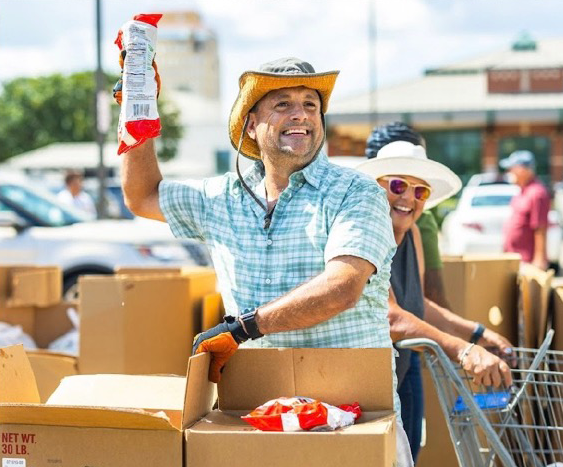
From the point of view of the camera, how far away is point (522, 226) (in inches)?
418

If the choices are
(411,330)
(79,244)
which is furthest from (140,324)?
(79,244)

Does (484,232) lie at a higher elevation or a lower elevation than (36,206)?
lower

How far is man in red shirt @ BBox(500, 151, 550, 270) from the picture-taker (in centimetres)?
1044

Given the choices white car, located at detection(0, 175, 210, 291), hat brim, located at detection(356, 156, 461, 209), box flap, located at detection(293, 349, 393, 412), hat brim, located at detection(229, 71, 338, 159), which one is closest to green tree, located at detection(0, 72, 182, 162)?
white car, located at detection(0, 175, 210, 291)

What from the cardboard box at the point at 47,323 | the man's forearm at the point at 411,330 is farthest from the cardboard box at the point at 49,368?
the man's forearm at the point at 411,330

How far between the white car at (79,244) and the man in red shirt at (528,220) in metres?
3.32

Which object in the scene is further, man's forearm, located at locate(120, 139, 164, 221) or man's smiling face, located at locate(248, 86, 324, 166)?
man's forearm, located at locate(120, 139, 164, 221)

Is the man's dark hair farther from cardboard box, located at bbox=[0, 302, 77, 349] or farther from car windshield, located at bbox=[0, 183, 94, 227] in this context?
car windshield, located at bbox=[0, 183, 94, 227]

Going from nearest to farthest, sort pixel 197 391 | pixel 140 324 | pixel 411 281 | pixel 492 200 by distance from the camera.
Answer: pixel 197 391 < pixel 411 281 < pixel 140 324 < pixel 492 200

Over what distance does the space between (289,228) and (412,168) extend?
1.42 m

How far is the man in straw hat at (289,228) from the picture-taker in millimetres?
3049

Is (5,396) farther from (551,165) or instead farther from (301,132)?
(551,165)

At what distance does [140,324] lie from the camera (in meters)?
5.67

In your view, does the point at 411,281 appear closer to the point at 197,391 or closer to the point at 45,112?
the point at 197,391
